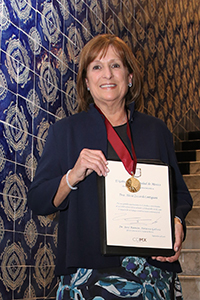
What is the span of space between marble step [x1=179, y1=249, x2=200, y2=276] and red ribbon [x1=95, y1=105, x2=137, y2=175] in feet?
7.97

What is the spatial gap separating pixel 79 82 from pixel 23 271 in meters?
1.15

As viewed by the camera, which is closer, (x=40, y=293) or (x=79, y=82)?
(x=79, y=82)

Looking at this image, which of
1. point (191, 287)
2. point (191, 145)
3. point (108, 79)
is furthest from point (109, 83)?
point (191, 145)

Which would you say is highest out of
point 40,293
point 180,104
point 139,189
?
point 180,104

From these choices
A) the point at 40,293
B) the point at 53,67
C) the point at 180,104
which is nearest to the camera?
the point at 40,293

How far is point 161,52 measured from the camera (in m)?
6.31

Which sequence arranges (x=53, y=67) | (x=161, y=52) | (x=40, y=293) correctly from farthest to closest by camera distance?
1. (x=161, y=52)
2. (x=53, y=67)
3. (x=40, y=293)

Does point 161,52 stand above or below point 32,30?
above

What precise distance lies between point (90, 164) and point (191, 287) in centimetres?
249

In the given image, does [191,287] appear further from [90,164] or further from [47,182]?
[90,164]

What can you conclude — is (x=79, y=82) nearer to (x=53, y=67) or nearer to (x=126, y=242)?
(x=126, y=242)

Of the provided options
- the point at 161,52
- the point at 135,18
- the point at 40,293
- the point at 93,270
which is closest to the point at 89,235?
the point at 93,270

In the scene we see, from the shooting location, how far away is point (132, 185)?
1330 mm
